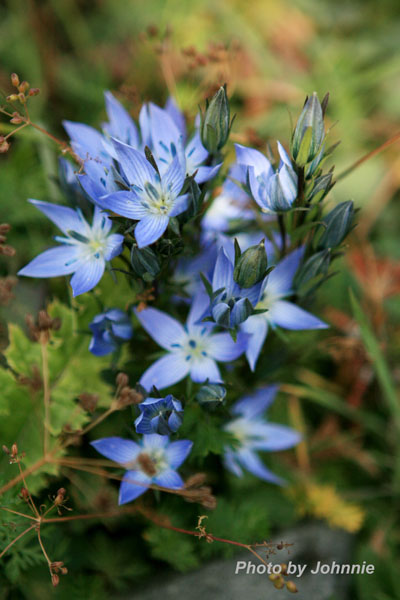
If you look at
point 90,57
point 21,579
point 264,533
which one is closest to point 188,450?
point 264,533

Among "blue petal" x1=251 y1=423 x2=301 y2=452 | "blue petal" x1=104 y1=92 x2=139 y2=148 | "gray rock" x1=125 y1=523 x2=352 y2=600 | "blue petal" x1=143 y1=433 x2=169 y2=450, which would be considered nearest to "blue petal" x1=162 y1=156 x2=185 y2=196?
"blue petal" x1=104 y1=92 x2=139 y2=148

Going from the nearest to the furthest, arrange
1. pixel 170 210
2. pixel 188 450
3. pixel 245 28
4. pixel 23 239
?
pixel 170 210, pixel 188 450, pixel 23 239, pixel 245 28

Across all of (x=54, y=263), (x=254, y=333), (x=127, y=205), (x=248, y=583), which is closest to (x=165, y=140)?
(x=127, y=205)

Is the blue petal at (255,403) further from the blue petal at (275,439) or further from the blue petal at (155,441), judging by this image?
the blue petal at (155,441)

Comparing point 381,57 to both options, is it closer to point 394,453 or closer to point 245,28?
point 245,28

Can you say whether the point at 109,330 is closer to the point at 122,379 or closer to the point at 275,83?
the point at 122,379

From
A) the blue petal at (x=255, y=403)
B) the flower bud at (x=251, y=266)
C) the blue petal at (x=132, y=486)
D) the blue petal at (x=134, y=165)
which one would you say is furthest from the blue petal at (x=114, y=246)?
the blue petal at (x=255, y=403)

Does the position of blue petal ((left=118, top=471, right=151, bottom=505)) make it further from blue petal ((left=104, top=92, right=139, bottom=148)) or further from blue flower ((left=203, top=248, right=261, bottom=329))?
blue petal ((left=104, top=92, right=139, bottom=148))
